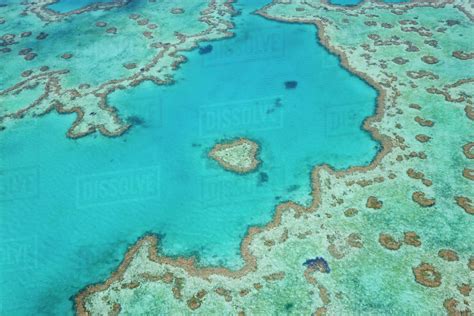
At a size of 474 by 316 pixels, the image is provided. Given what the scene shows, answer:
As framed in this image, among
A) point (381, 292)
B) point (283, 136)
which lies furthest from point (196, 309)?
point (283, 136)

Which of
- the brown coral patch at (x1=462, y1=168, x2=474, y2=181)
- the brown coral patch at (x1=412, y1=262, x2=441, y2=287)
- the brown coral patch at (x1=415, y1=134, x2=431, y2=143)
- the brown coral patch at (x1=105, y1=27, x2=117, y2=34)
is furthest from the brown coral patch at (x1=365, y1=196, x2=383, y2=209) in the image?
the brown coral patch at (x1=105, y1=27, x2=117, y2=34)

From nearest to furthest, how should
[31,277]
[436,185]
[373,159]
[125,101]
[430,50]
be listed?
[31,277] → [436,185] → [373,159] → [125,101] → [430,50]

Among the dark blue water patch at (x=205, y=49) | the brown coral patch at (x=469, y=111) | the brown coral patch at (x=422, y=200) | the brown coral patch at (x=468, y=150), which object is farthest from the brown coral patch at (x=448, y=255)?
the dark blue water patch at (x=205, y=49)

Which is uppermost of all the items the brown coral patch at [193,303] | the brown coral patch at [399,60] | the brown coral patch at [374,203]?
the brown coral patch at [399,60]

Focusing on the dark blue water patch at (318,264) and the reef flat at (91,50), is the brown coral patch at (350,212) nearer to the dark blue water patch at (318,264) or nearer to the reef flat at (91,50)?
the dark blue water patch at (318,264)

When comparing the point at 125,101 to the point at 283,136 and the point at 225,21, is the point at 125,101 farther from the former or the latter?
the point at 225,21

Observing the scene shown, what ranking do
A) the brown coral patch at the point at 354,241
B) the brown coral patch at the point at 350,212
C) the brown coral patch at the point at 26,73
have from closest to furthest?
the brown coral patch at the point at 354,241 < the brown coral patch at the point at 350,212 < the brown coral patch at the point at 26,73
